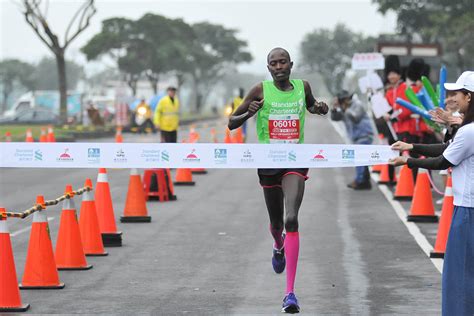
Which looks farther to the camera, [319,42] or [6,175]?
[319,42]

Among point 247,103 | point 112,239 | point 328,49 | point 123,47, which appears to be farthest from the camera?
point 328,49

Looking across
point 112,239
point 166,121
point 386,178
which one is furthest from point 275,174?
point 166,121

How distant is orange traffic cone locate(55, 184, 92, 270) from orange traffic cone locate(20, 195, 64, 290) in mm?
899

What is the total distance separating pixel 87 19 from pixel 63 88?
10.4 ft

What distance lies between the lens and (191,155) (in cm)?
1022

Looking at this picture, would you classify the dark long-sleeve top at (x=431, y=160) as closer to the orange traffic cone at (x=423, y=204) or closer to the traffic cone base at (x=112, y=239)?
the traffic cone base at (x=112, y=239)

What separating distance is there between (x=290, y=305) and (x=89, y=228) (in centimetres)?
386

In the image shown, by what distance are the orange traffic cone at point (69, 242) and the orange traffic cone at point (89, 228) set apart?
2.53ft

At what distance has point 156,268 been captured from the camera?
1167 centimetres

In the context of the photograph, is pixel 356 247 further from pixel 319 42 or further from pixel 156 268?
pixel 319 42

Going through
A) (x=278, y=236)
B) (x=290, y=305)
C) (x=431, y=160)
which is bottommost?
(x=290, y=305)

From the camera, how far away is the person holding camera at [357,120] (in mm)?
20891

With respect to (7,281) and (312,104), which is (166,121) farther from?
(7,281)

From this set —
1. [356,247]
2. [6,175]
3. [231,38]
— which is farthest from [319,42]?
[356,247]
